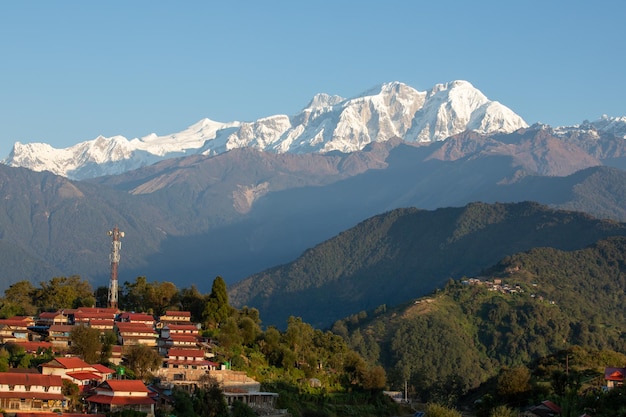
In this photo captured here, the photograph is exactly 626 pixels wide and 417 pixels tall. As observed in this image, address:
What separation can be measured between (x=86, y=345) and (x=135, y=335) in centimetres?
796

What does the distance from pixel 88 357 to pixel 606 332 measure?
95.1 metres

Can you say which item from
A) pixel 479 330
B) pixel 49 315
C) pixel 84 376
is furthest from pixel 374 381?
pixel 479 330

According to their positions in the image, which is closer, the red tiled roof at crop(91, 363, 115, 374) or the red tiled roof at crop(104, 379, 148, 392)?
the red tiled roof at crop(104, 379, 148, 392)

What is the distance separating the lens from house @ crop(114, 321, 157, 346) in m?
97.6

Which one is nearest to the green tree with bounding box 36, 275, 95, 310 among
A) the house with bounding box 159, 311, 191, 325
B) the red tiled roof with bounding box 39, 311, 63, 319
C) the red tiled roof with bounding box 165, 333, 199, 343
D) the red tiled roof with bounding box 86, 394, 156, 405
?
the red tiled roof with bounding box 39, 311, 63, 319

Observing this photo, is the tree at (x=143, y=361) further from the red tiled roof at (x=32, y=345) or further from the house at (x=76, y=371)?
the red tiled roof at (x=32, y=345)

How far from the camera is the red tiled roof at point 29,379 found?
7525 cm

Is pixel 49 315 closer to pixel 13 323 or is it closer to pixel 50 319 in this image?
pixel 50 319

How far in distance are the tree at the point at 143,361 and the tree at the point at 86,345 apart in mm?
2757

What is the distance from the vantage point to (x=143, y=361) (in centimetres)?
9050

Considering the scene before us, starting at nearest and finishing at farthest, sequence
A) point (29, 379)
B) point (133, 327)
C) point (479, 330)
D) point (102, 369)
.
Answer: point (29, 379) → point (102, 369) → point (133, 327) → point (479, 330)

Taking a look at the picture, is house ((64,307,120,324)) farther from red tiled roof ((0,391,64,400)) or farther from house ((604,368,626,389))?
house ((604,368,626,389))

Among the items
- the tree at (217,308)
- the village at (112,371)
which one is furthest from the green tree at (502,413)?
the tree at (217,308)

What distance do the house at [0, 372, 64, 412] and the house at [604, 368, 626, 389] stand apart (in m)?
43.7
